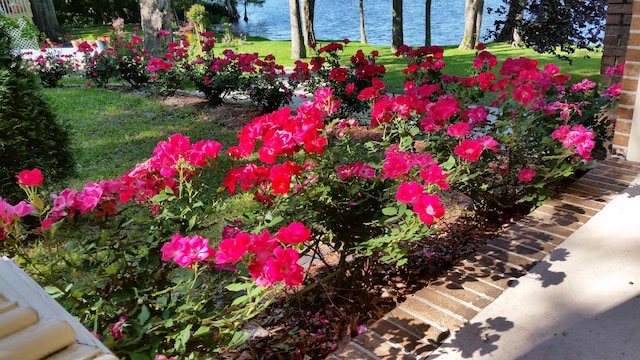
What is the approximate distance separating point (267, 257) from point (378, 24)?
92.9ft

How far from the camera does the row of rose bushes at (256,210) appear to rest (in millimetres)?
1381

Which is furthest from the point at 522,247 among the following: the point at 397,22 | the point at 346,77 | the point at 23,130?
the point at 397,22

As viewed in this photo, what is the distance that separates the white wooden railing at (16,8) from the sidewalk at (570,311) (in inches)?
811

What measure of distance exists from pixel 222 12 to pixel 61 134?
28176 millimetres

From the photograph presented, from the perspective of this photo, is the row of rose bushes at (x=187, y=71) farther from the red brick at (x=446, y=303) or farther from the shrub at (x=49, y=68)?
the red brick at (x=446, y=303)

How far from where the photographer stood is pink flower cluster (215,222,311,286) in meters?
1.27

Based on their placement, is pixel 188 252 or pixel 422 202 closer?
pixel 188 252

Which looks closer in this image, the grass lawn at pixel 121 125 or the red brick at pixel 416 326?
the red brick at pixel 416 326

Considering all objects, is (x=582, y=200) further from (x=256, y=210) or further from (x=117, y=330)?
(x=117, y=330)

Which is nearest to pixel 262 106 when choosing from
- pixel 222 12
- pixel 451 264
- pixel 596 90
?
pixel 596 90

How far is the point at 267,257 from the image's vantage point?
1.32m

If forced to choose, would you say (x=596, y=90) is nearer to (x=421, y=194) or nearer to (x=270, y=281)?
(x=421, y=194)

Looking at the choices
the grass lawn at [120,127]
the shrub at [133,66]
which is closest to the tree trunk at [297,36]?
the shrub at [133,66]

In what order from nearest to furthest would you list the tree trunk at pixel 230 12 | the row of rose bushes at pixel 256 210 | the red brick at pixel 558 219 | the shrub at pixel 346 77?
the row of rose bushes at pixel 256 210
the red brick at pixel 558 219
the shrub at pixel 346 77
the tree trunk at pixel 230 12
